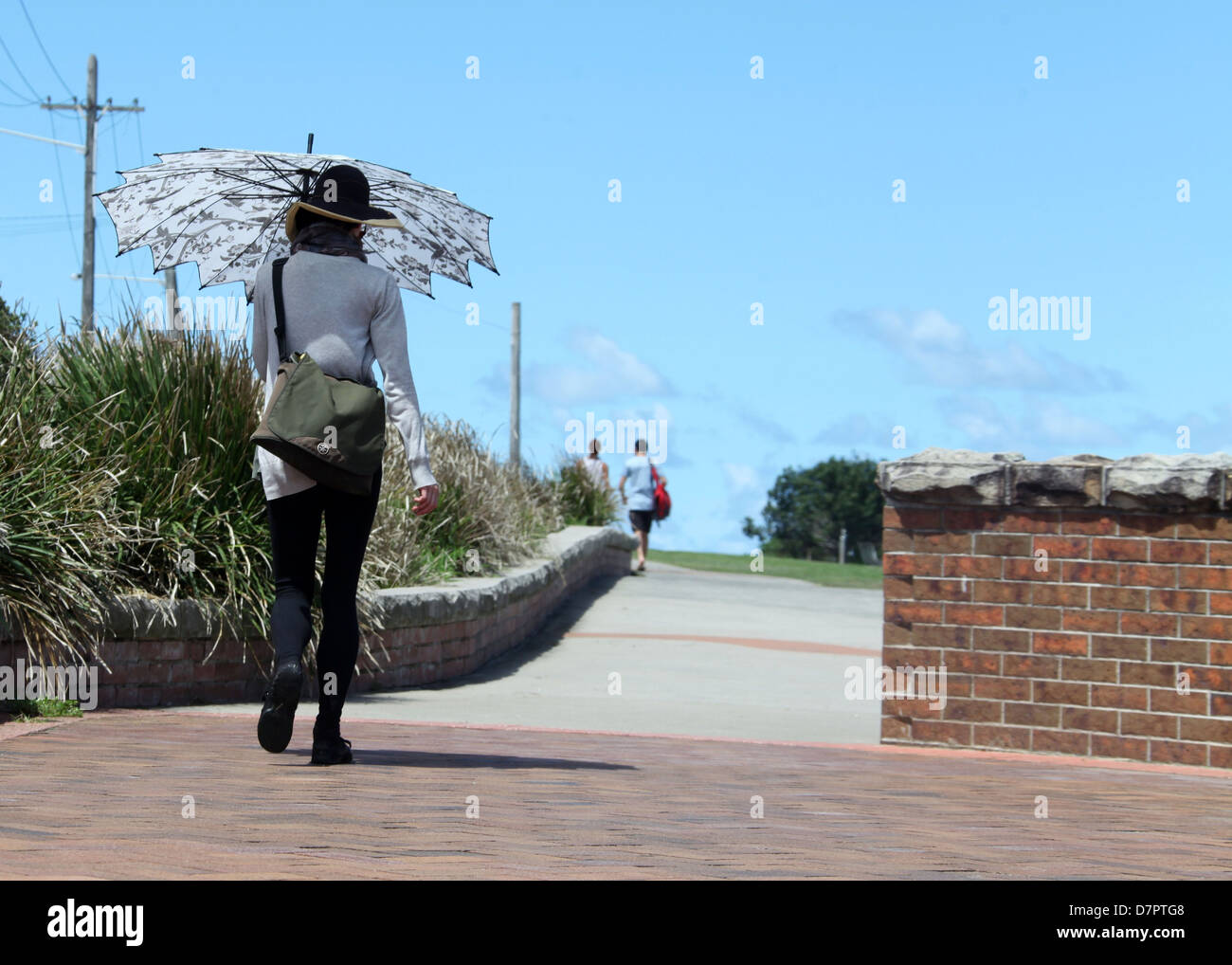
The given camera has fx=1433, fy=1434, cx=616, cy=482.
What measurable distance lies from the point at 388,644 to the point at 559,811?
4.70 m

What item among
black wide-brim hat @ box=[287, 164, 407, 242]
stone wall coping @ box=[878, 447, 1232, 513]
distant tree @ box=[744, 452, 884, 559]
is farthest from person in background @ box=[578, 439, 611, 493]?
distant tree @ box=[744, 452, 884, 559]

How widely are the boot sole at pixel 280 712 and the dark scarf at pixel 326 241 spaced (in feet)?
5.06

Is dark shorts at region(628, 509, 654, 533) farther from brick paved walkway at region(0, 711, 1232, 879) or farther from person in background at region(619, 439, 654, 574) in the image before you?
brick paved walkway at region(0, 711, 1232, 879)

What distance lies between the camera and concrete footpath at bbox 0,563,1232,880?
3.72 m

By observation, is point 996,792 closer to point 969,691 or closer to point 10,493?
point 969,691

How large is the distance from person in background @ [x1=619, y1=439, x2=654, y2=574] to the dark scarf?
48.9ft

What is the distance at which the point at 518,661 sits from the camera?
11688 millimetres

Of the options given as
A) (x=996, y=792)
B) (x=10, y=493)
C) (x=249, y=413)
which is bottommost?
(x=996, y=792)

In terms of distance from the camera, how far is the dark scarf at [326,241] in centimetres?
530

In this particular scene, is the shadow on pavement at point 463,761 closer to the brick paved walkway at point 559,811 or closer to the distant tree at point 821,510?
the brick paved walkway at point 559,811

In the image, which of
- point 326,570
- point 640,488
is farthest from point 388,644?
point 640,488

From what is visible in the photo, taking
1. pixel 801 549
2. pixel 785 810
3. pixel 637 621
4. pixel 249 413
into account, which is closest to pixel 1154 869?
pixel 785 810

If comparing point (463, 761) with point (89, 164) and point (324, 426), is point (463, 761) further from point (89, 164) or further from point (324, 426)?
point (89, 164)
